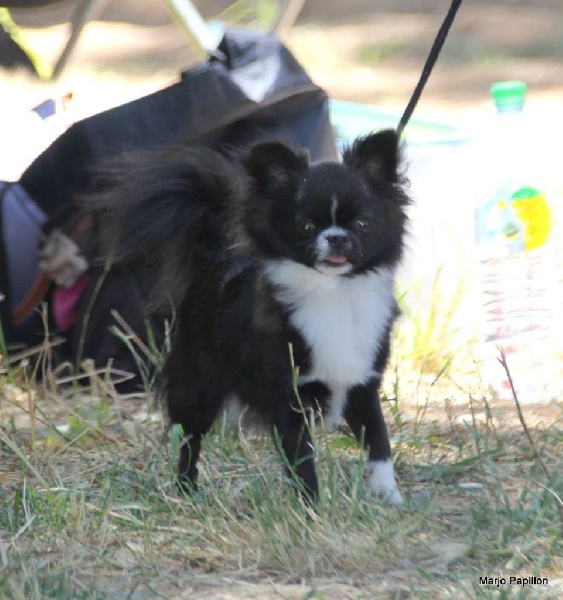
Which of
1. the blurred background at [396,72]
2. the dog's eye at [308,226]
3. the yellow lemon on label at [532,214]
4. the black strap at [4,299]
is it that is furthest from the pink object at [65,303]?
the dog's eye at [308,226]

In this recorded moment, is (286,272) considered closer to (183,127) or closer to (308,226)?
(308,226)

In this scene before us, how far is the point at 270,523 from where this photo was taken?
2875 mm

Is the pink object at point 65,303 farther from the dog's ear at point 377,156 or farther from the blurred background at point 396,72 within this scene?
the dog's ear at point 377,156

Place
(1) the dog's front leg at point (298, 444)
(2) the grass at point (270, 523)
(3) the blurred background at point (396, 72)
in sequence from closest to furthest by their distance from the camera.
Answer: (2) the grass at point (270, 523) < (1) the dog's front leg at point (298, 444) < (3) the blurred background at point (396, 72)

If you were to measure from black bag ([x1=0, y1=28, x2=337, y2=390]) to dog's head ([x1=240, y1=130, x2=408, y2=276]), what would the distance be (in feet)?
3.67

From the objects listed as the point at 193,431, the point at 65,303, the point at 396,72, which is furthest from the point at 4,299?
the point at 396,72

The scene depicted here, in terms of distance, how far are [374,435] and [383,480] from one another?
0.41ft

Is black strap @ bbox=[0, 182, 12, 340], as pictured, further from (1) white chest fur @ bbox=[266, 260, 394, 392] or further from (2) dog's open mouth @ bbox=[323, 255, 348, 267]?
(2) dog's open mouth @ bbox=[323, 255, 348, 267]

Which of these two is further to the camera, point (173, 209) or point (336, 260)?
point (173, 209)

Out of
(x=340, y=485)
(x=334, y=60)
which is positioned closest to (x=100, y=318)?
(x=340, y=485)

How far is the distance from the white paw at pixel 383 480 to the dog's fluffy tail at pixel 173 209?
2.46 feet

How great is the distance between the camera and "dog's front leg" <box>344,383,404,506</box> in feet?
10.8

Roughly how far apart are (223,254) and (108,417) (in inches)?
38.3

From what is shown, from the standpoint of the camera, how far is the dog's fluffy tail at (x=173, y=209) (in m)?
3.41
